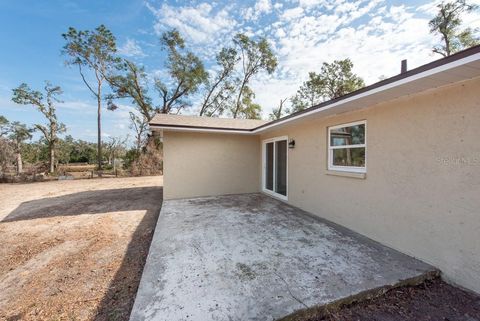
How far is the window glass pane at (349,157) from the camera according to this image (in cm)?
425

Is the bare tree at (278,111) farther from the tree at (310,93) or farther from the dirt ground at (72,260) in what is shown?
the dirt ground at (72,260)

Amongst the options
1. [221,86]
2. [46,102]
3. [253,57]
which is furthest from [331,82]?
[46,102]

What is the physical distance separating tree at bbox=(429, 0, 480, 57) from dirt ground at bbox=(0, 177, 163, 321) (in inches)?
854

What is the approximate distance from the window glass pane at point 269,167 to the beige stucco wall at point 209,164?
0.50m

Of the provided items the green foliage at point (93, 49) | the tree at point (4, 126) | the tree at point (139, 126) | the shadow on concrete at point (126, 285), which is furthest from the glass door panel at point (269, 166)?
the tree at point (4, 126)

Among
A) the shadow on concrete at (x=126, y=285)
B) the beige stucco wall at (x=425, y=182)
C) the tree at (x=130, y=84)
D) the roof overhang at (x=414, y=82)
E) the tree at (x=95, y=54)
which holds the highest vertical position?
the tree at (x=95, y=54)

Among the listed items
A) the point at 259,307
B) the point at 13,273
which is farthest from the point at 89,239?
the point at 259,307

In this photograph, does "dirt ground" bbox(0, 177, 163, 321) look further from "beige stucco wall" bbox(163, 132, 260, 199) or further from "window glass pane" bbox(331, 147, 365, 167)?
"window glass pane" bbox(331, 147, 365, 167)

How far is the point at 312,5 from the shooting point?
7125 mm

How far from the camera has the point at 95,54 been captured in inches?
722

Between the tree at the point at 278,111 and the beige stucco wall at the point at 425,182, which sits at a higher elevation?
the tree at the point at 278,111

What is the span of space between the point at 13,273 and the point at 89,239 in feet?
3.97

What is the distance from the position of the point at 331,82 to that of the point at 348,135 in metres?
18.7

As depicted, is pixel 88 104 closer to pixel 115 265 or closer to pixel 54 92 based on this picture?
pixel 54 92
